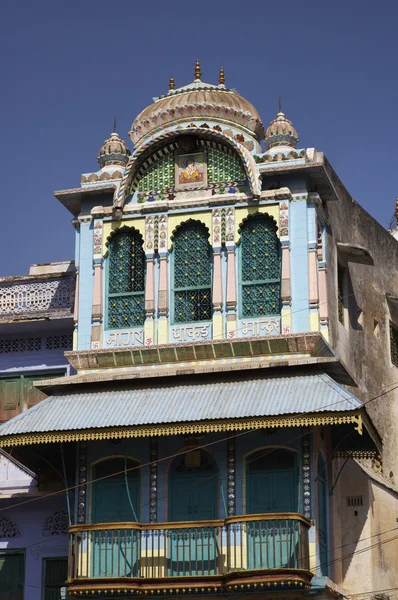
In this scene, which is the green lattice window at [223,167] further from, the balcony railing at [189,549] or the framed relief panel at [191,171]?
the balcony railing at [189,549]

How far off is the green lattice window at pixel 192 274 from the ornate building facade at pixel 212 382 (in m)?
0.03

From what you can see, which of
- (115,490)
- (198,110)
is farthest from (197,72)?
(115,490)

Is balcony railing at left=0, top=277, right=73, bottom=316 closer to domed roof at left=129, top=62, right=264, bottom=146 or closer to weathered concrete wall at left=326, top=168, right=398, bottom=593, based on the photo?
domed roof at left=129, top=62, right=264, bottom=146

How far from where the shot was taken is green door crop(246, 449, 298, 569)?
60.2 ft

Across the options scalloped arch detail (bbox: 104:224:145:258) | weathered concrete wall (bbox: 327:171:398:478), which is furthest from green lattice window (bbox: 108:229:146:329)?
weathered concrete wall (bbox: 327:171:398:478)

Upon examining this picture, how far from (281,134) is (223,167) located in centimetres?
115

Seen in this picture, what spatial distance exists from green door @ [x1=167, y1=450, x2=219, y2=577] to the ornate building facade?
32 mm

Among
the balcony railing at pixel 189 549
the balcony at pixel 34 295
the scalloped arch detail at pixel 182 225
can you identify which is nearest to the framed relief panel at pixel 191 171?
the scalloped arch detail at pixel 182 225

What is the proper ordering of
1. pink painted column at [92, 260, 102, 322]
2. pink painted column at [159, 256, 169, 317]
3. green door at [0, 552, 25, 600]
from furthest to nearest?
1. green door at [0, 552, 25, 600]
2. pink painted column at [92, 260, 102, 322]
3. pink painted column at [159, 256, 169, 317]

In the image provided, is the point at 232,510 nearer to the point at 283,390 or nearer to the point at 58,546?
the point at 283,390

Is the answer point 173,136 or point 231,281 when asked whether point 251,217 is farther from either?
point 173,136

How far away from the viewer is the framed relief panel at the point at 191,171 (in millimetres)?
21688

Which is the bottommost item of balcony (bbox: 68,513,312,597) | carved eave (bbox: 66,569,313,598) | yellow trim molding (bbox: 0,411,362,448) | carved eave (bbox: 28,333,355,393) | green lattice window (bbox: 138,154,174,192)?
carved eave (bbox: 66,569,313,598)

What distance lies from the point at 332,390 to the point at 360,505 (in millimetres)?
3164
